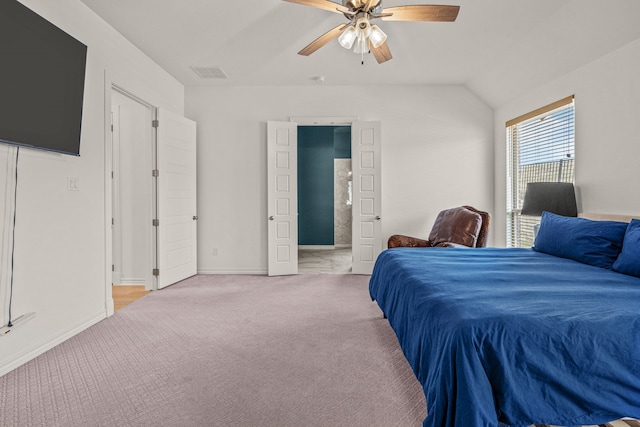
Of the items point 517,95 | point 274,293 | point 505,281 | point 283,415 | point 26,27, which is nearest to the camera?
point 283,415

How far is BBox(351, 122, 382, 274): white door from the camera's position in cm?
495

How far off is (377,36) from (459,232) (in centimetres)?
247

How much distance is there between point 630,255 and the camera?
2.14m

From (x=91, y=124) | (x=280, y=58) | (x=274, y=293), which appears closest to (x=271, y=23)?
(x=280, y=58)

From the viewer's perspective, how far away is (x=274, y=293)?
4070mm

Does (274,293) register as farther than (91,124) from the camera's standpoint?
Yes

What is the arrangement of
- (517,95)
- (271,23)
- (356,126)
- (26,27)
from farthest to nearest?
1. (356,126)
2. (517,95)
3. (271,23)
4. (26,27)

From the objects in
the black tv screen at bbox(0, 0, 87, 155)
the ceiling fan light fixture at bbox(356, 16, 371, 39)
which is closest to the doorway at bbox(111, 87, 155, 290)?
the black tv screen at bbox(0, 0, 87, 155)

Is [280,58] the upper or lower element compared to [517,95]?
upper

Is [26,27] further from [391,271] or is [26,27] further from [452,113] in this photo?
[452,113]

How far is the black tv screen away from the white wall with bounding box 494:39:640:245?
14.6 ft

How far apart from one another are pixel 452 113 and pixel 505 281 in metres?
3.79

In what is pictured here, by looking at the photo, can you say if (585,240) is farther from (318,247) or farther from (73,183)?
(318,247)

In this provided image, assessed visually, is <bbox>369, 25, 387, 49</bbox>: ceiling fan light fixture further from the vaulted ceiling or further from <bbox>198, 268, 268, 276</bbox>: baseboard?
<bbox>198, 268, 268, 276</bbox>: baseboard
